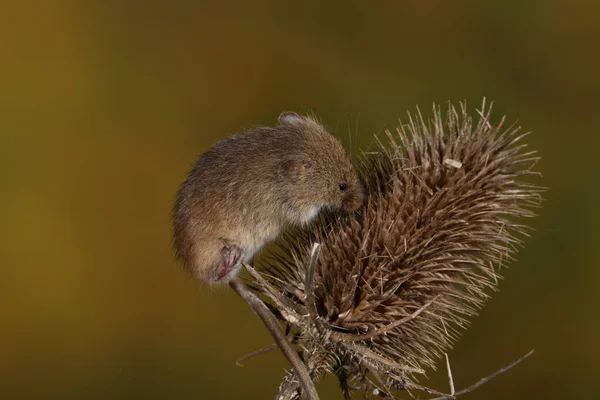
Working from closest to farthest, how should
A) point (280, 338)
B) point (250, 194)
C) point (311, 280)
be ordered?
point (311, 280) → point (280, 338) → point (250, 194)

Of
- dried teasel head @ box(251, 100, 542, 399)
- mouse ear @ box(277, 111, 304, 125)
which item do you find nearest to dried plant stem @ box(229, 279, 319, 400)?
dried teasel head @ box(251, 100, 542, 399)

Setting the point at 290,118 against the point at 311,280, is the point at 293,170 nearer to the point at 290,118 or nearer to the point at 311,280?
the point at 290,118

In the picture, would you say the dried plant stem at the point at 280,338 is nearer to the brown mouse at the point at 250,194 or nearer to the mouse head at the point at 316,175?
the brown mouse at the point at 250,194

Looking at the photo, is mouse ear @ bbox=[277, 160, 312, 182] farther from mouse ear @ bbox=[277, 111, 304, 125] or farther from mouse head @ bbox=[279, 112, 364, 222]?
mouse ear @ bbox=[277, 111, 304, 125]

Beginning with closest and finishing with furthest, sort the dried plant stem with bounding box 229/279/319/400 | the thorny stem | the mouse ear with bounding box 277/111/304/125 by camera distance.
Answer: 1. the thorny stem
2. the dried plant stem with bounding box 229/279/319/400
3. the mouse ear with bounding box 277/111/304/125

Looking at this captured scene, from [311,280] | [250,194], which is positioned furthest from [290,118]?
[311,280]

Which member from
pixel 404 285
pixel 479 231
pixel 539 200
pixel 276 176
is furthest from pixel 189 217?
pixel 539 200

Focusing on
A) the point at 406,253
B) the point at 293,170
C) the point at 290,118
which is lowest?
the point at 406,253

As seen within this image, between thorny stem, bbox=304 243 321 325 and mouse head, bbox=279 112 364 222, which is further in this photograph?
mouse head, bbox=279 112 364 222
